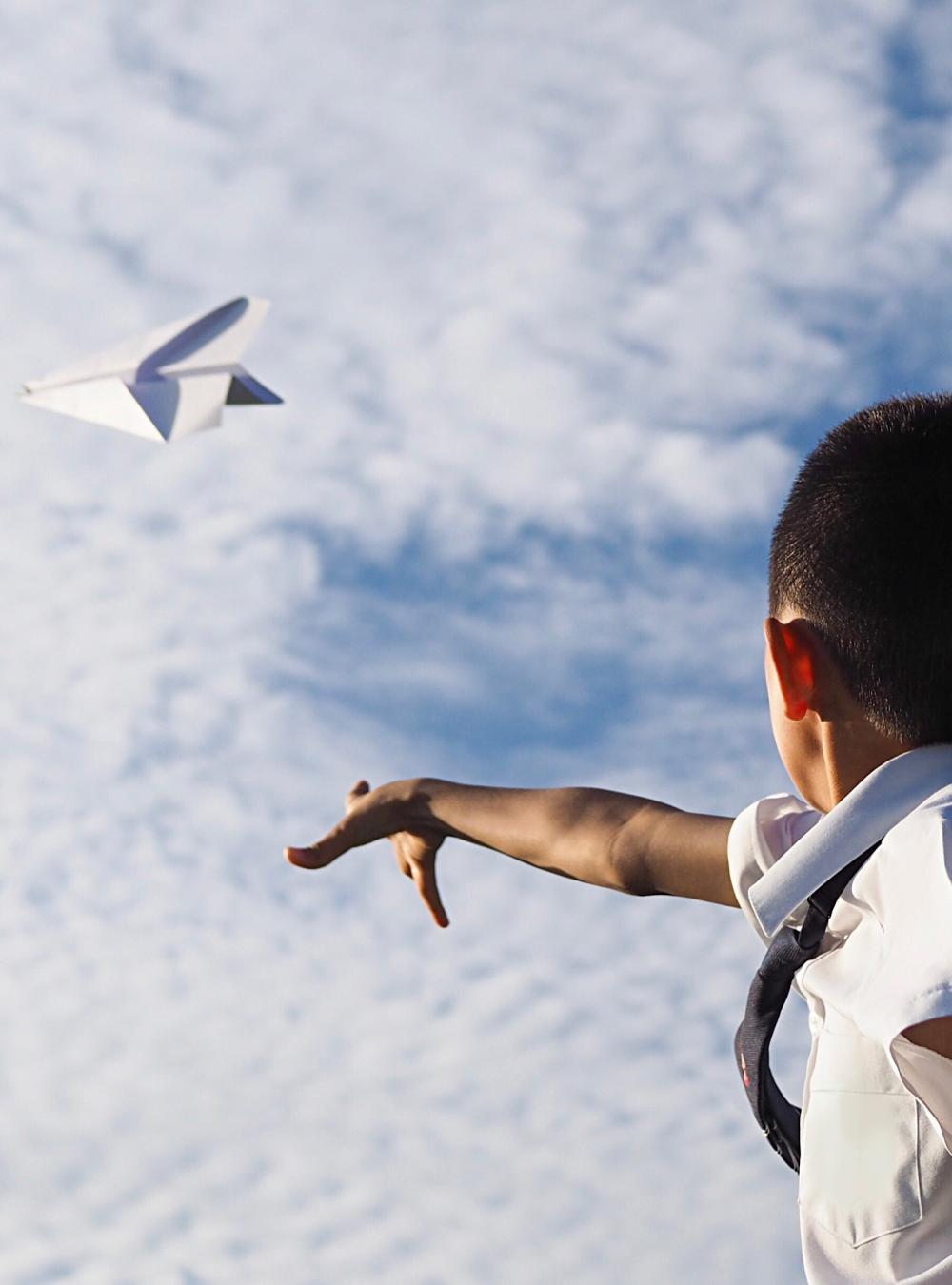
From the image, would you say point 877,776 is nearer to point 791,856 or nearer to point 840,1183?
point 791,856

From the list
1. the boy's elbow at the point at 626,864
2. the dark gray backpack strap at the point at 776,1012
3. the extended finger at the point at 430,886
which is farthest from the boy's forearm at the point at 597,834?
the dark gray backpack strap at the point at 776,1012

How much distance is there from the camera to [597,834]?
5.06m

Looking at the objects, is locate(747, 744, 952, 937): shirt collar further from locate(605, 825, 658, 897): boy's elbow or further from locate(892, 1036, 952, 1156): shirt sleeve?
locate(605, 825, 658, 897): boy's elbow

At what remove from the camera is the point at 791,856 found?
326cm

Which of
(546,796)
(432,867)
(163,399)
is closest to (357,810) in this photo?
(432,867)

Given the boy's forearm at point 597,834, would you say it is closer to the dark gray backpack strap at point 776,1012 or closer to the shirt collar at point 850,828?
the dark gray backpack strap at point 776,1012

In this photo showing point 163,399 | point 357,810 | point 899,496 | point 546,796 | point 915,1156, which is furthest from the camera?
point 163,399

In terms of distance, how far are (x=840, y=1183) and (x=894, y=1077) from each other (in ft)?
1.02

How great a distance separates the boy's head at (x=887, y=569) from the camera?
3.48m

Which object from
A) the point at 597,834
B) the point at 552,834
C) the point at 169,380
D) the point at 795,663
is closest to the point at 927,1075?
the point at 795,663

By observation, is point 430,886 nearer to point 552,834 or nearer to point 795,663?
point 552,834

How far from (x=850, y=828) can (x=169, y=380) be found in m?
4.92

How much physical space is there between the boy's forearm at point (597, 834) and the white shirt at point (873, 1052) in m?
1.13

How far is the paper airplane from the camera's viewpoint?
7.01 metres
